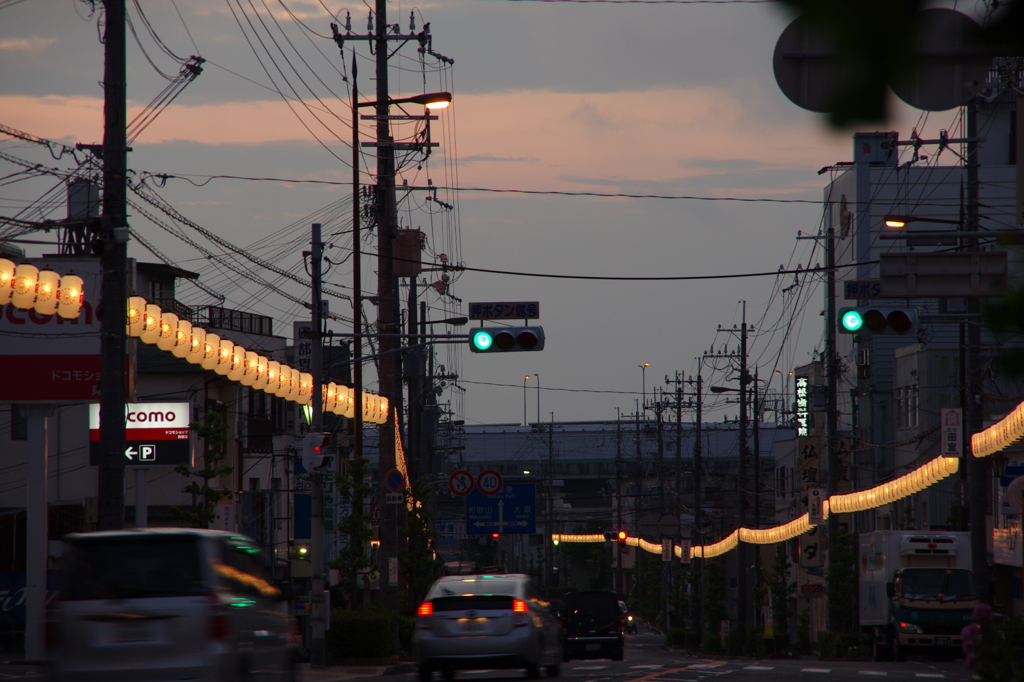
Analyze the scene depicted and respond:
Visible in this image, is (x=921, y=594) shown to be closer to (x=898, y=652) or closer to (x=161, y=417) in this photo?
(x=898, y=652)

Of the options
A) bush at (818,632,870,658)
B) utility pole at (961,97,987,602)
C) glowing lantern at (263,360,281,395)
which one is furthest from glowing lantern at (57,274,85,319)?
bush at (818,632,870,658)

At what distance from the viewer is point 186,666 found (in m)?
10.5

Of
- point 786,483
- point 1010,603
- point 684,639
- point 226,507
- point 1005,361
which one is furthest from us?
point 786,483

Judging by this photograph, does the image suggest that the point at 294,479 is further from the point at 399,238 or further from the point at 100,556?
the point at 100,556

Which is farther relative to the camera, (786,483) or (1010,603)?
(786,483)

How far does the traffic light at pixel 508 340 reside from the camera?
2233 centimetres

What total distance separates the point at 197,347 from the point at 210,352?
717mm

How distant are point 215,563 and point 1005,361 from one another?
9.52m

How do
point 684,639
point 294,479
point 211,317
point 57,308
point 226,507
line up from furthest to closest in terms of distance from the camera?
point 684,639, point 294,479, point 211,317, point 226,507, point 57,308

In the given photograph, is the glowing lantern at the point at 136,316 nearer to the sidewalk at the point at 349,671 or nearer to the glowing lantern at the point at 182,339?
the glowing lantern at the point at 182,339

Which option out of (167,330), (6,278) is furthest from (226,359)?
(6,278)

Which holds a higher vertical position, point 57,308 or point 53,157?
point 53,157

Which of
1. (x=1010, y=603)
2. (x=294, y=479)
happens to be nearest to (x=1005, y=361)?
(x=1010, y=603)

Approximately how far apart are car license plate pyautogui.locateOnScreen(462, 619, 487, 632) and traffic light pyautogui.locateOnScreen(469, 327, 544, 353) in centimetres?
634
